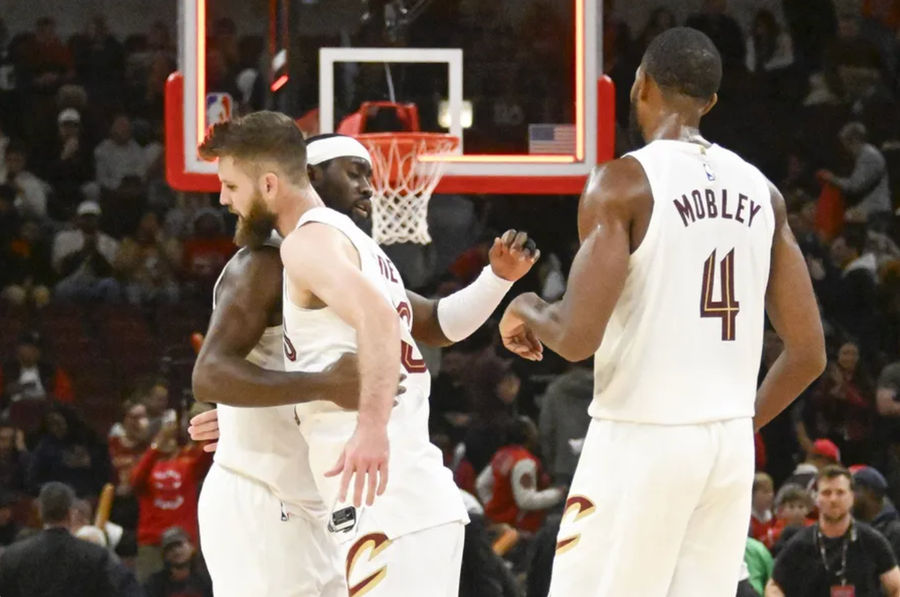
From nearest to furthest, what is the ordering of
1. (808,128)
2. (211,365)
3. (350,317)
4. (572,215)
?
(350,317) < (211,365) < (572,215) < (808,128)

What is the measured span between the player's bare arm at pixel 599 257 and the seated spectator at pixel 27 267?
33.0ft

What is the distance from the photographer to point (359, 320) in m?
4.57

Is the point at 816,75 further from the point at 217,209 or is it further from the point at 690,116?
the point at 690,116

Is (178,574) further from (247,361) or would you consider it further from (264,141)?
(264,141)

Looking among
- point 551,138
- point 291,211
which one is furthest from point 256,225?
point 551,138

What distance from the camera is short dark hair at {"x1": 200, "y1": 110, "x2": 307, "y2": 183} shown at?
5008 mm

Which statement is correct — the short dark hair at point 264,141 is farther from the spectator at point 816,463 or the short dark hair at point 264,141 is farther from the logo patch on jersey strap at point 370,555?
the spectator at point 816,463

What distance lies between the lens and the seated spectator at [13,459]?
39.8ft

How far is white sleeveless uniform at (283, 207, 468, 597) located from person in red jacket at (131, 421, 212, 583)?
6318mm

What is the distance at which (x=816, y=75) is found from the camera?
14.8 metres

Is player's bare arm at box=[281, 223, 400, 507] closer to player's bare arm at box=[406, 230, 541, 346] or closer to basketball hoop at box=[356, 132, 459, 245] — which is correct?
player's bare arm at box=[406, 230, 541, 346]

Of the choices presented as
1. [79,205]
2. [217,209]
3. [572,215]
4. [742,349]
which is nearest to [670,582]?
[742,349]

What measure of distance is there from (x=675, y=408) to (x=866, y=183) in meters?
9.99

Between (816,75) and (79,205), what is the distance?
660 centimetres
